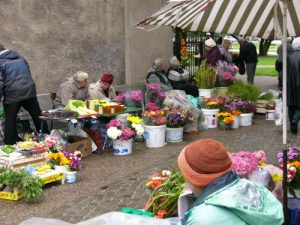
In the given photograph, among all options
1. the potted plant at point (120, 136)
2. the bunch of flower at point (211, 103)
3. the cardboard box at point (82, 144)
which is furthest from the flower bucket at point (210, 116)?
the cardboard box at point (82, 144)

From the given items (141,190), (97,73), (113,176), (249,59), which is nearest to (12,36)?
(97,73)

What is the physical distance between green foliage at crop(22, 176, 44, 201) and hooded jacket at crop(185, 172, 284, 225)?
3.38m

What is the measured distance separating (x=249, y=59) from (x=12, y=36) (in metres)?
8.69

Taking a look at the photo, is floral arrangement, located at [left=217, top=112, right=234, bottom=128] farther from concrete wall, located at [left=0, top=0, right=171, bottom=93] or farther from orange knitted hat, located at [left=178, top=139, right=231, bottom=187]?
orange knitted hat, located at [left=178, top=139, right=231, bottom=187]

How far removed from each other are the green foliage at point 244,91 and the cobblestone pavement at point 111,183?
1.66 meters

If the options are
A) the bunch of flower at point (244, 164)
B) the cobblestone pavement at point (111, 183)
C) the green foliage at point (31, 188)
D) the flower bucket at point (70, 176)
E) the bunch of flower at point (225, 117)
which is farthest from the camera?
the bunch of flower at point (225, 117)

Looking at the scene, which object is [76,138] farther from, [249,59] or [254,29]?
[249,59]

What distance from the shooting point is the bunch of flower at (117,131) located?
7.65 metres

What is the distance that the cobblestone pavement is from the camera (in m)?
5.42

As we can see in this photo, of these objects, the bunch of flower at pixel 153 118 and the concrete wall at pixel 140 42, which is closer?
the bunch of flower at pixel 153 118

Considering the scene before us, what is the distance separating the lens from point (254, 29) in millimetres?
4812

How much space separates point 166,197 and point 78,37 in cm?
587

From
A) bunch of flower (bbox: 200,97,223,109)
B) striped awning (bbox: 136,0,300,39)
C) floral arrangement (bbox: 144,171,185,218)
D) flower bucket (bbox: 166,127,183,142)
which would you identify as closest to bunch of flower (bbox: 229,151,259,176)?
floral arrangement (bbox: 144,171,185,218)

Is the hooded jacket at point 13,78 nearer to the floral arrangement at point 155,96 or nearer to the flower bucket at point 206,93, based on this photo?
the floral arrangement at point 155,96
